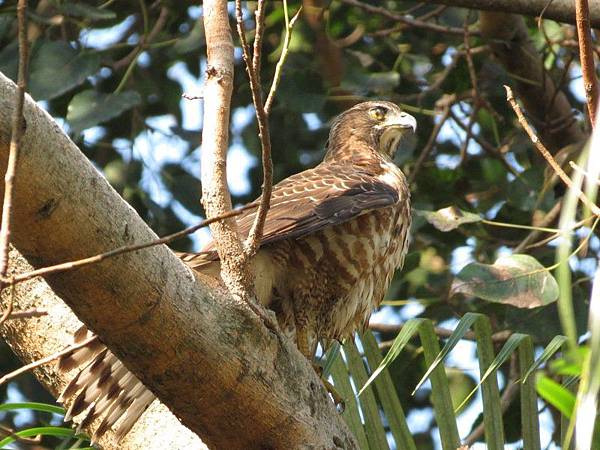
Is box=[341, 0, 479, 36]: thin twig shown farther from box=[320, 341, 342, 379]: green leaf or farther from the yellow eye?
box=[320, 341, 342, 379]: green leaf

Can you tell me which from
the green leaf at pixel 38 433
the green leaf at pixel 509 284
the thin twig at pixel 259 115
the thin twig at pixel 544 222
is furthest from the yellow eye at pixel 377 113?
the thin twig at pixel 259 115

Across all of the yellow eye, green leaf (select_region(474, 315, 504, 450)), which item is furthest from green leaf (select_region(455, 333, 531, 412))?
the yellow eye

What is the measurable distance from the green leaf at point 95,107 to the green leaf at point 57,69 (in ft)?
0.35

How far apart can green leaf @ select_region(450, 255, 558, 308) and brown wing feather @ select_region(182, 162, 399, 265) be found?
0.50 m

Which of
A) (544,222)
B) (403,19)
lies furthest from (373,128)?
(544,222)

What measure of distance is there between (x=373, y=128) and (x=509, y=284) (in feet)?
5.05

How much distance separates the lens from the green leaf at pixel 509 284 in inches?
134

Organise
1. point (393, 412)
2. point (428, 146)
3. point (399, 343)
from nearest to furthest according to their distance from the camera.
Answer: point (399, 343)
point (393, 412)
point (428, 146)

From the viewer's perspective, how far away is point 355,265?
369 cm

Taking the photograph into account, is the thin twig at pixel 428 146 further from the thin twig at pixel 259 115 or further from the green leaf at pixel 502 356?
the thin twig at pixel 259 115

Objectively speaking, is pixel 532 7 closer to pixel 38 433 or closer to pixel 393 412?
pixel 393 412

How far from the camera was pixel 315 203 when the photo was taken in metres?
3.72

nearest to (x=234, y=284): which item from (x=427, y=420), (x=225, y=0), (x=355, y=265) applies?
(x=225, y=0)

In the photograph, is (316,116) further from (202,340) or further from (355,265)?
(202,340)
